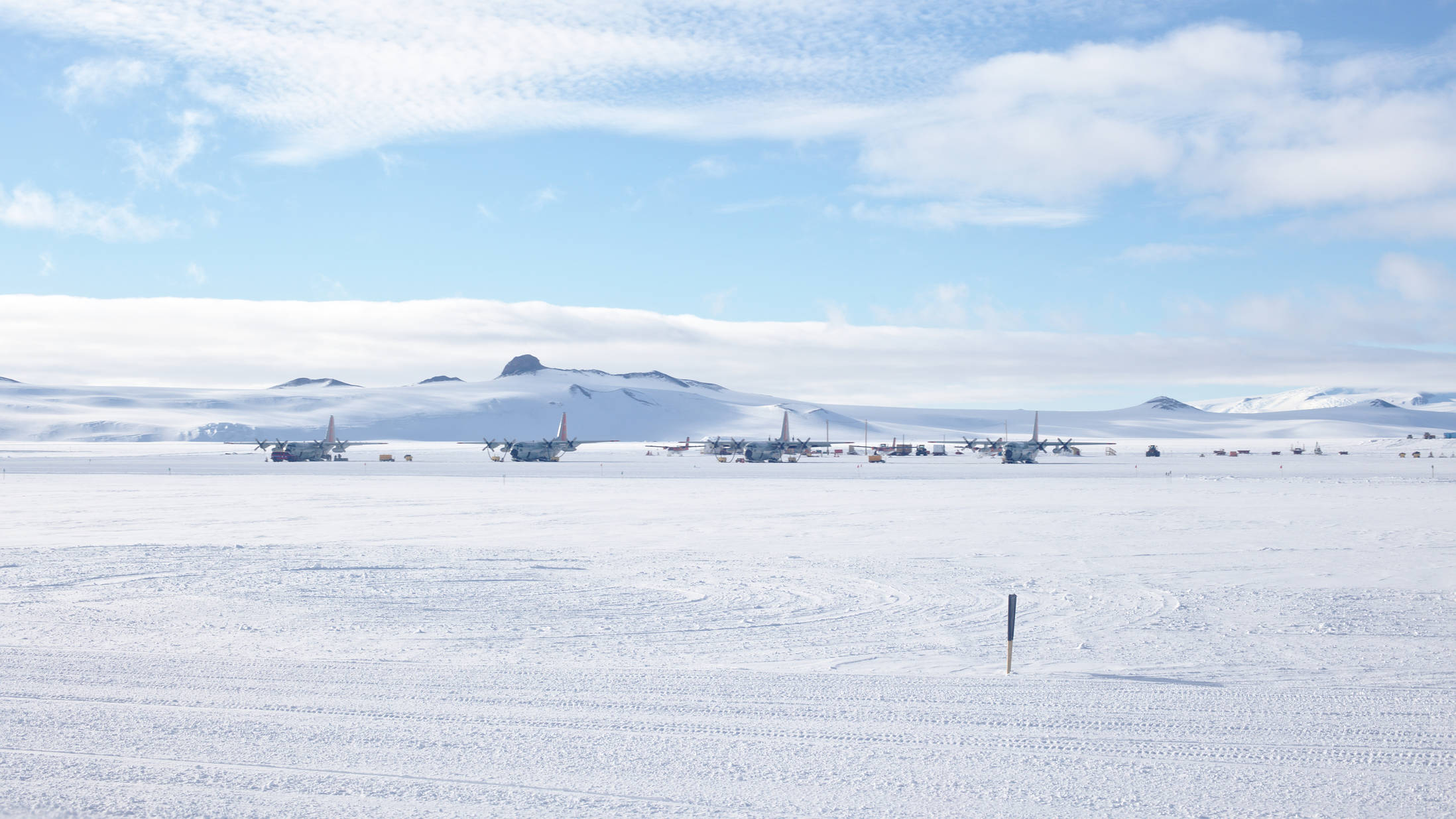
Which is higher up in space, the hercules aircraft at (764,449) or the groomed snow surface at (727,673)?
the hercules aircraft at (764,449)

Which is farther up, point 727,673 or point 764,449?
point 764,449

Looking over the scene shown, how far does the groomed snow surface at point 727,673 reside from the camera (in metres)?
5.66

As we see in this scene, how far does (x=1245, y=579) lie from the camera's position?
44.6 ft

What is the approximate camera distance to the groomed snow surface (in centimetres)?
566

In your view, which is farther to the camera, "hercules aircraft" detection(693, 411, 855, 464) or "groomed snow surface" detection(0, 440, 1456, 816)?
"hercules aircraft" detection(693, 411, 855, 464)

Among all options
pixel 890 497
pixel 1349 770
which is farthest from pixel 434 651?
pixel 890 497

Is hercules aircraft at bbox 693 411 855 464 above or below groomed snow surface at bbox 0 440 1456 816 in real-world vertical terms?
above

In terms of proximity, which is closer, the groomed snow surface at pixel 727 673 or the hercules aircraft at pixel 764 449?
the groomed snow surface at pixel 727 673

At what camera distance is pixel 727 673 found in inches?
330

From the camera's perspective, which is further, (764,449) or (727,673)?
(764,449)

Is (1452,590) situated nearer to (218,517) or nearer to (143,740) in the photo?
(143,740)

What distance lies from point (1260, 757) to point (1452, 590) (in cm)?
862

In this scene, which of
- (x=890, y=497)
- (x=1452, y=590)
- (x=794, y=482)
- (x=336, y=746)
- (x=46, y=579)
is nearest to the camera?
(x=336, y=746)

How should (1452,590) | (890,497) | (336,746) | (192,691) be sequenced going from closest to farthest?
1. (336,746)
2. (192,691)
3. (1452,590)
4. (890,497)
